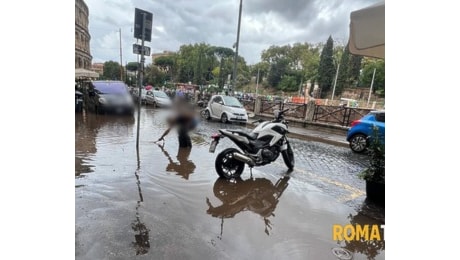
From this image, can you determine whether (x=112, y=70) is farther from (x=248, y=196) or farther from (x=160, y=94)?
(x=248, y=196)

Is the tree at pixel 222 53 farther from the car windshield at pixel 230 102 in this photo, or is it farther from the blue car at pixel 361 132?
the blue car at pixel 361 132

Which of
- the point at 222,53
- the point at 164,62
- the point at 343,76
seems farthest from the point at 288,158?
the point at 343,76

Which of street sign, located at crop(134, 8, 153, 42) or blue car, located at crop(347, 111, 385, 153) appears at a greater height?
street sign, located at crop(134, 8, 153, 42)

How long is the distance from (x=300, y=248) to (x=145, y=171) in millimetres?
2742

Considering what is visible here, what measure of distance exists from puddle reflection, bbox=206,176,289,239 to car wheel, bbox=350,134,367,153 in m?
3.80

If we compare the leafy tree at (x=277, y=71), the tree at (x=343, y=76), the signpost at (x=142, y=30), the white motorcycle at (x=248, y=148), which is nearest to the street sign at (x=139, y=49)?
the signpost at (x=142, y=30)

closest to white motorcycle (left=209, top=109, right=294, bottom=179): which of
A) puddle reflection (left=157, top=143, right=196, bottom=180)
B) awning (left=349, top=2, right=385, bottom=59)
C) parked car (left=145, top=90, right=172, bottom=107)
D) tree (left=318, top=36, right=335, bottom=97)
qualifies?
puddle reflection (left=157, top=143, right=196, bottom=180)

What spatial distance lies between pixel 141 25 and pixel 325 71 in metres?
47.6

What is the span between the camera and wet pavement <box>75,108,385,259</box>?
2.33m

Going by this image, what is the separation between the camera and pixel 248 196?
371 cm

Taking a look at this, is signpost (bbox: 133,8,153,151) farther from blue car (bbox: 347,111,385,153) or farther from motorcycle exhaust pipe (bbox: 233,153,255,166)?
blue car (bbox: 347,111,385,153)
